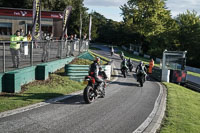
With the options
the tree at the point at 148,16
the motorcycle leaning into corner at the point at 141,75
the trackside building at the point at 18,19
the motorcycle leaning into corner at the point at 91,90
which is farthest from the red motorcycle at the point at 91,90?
the tree at the point at 148,16

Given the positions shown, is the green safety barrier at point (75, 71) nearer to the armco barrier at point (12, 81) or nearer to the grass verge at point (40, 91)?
the grass verge at point (40, 91)

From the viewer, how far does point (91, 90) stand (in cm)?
1007

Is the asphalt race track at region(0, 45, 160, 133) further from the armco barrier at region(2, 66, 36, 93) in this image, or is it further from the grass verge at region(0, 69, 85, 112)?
the armco barrier at region(2, 66, 36, 93)

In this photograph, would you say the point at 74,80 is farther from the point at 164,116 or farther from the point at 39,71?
the point at 164,116

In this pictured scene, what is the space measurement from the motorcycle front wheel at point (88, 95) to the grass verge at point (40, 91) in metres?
1.69

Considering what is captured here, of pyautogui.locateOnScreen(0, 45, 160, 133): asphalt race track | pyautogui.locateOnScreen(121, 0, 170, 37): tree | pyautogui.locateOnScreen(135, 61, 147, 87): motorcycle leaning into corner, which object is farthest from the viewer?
pyautogui.locateOnScreen(121, 0, 170, 37): tree

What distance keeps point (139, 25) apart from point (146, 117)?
52471 millimetres

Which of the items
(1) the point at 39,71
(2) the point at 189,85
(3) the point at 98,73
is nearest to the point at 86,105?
(3) the point at 98,73

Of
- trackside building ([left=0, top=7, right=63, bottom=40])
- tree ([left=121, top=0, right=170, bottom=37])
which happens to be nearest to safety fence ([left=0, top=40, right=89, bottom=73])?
trackside building ([left=0, top=7, right=63, bottom=40])

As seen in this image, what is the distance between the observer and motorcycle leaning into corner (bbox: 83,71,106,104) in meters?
9.68

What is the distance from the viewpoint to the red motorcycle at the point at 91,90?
968 cm

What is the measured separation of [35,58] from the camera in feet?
42.5

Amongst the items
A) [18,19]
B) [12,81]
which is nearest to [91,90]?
[12,81]

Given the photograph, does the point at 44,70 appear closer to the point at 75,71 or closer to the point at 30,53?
the point at 30,53
